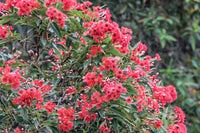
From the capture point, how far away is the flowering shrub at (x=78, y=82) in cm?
187

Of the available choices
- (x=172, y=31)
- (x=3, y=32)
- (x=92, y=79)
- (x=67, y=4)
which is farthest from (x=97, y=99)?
(x=172, y=31)

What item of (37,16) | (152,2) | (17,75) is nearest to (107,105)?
(17,75)

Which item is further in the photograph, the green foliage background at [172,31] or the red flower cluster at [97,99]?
the green foliage background at [172,31]

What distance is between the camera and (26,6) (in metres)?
1.86

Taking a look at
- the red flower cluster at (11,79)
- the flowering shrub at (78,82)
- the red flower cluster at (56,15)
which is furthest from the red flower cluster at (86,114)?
the red flower cluster at (56,15)

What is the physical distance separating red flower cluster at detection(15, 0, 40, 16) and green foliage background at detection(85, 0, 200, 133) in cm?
228

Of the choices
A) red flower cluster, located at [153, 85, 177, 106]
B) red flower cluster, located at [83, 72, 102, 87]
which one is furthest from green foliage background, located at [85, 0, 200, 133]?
red flower cluster, located at [83, 72, 102, 87]

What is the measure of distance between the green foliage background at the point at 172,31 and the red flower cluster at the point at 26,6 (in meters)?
2.28

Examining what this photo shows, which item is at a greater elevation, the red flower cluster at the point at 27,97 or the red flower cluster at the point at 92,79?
the red flower cluster at the point at 92,79

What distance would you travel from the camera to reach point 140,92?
2.04 meters

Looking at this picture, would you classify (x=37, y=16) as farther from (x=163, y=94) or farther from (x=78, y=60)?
(x=163, y=94)

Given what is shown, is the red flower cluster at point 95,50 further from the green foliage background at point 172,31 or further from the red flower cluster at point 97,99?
the green foliage background at point 172,31

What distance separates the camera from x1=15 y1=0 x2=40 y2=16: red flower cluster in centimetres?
186

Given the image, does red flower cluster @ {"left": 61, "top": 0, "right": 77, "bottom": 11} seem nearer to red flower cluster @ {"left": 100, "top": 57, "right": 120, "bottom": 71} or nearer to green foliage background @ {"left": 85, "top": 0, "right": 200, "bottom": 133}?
red flower cluster @ {"left": 100, "top": 57, "right": 120, "bottom": 71}
